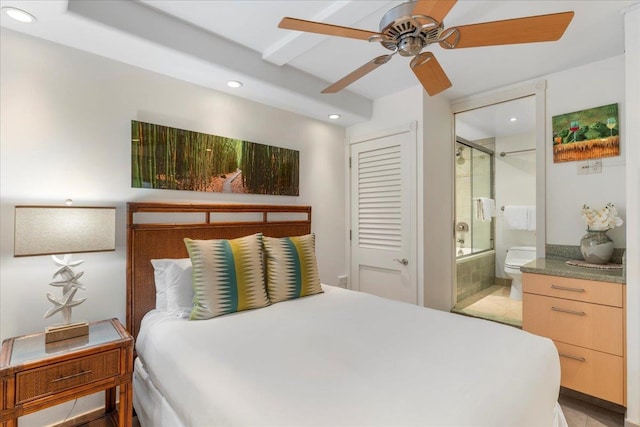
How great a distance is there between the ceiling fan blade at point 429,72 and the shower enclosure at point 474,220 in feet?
8.19

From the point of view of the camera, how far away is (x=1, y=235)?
5.51ft

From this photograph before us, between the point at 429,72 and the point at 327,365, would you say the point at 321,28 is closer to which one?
the point at 429,72

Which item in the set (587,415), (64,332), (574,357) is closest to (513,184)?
(574,357)

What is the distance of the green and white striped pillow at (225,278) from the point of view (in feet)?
6.14

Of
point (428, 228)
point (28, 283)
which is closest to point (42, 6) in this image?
point (28, 283)

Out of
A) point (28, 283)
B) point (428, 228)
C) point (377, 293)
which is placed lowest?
point (377, 293)

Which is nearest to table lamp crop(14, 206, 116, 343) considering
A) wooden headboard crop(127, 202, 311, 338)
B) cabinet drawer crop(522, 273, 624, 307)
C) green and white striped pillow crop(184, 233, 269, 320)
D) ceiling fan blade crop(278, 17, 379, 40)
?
wooden headboard crop(127, 202, 311, 338)

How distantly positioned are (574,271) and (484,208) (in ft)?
8.89

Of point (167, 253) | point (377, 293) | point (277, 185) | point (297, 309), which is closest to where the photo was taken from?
point (297, 309)

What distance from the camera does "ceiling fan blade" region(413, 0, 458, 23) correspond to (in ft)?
3.60

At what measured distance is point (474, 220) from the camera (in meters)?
4.69

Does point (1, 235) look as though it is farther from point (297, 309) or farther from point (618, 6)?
point (618, 6)

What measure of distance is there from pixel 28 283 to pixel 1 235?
11.6 inches

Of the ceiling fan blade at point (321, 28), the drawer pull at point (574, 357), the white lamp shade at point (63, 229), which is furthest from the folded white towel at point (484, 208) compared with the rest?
the white lamp shade at point (63, 229)
